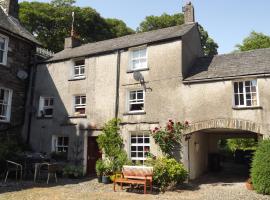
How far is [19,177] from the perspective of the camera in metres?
15.4

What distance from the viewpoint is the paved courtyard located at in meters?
11.1

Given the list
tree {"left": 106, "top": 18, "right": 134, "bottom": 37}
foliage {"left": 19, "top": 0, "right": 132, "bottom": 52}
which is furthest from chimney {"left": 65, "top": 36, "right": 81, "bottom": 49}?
tree {"left": 106, "top": 18, "right": 134, "bottom": 37}

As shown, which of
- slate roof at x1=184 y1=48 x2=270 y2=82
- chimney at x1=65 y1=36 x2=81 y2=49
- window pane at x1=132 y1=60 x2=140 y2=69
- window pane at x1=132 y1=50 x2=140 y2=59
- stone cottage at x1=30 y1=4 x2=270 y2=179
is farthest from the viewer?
chimney at x1=65 y1=36 x2=81 y2=49

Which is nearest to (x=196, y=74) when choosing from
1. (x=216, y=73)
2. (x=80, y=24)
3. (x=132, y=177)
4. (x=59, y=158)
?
(x=216, y=73)

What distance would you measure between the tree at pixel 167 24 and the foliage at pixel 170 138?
27.8 m

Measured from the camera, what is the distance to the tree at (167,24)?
1583 inches

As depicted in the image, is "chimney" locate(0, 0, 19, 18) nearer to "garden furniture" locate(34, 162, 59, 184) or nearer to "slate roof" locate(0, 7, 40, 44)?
"slate roof" locate(0, 7, 40, 44)

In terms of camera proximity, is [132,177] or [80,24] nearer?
[132,177]

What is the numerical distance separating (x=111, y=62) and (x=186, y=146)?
696cm

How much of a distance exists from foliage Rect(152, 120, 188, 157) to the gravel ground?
1.94 meters

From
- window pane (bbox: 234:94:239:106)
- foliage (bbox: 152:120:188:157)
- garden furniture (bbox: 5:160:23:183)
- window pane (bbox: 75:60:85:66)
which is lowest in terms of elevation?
garden furniture (bbox: 5:160:23:183)

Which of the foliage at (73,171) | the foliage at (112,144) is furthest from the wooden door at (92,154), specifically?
the foliage at (112,144)

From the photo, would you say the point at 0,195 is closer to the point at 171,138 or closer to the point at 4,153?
the point at 4,153

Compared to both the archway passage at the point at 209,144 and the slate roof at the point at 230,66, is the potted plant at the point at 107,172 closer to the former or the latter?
the archway passage at the point at 209,144
